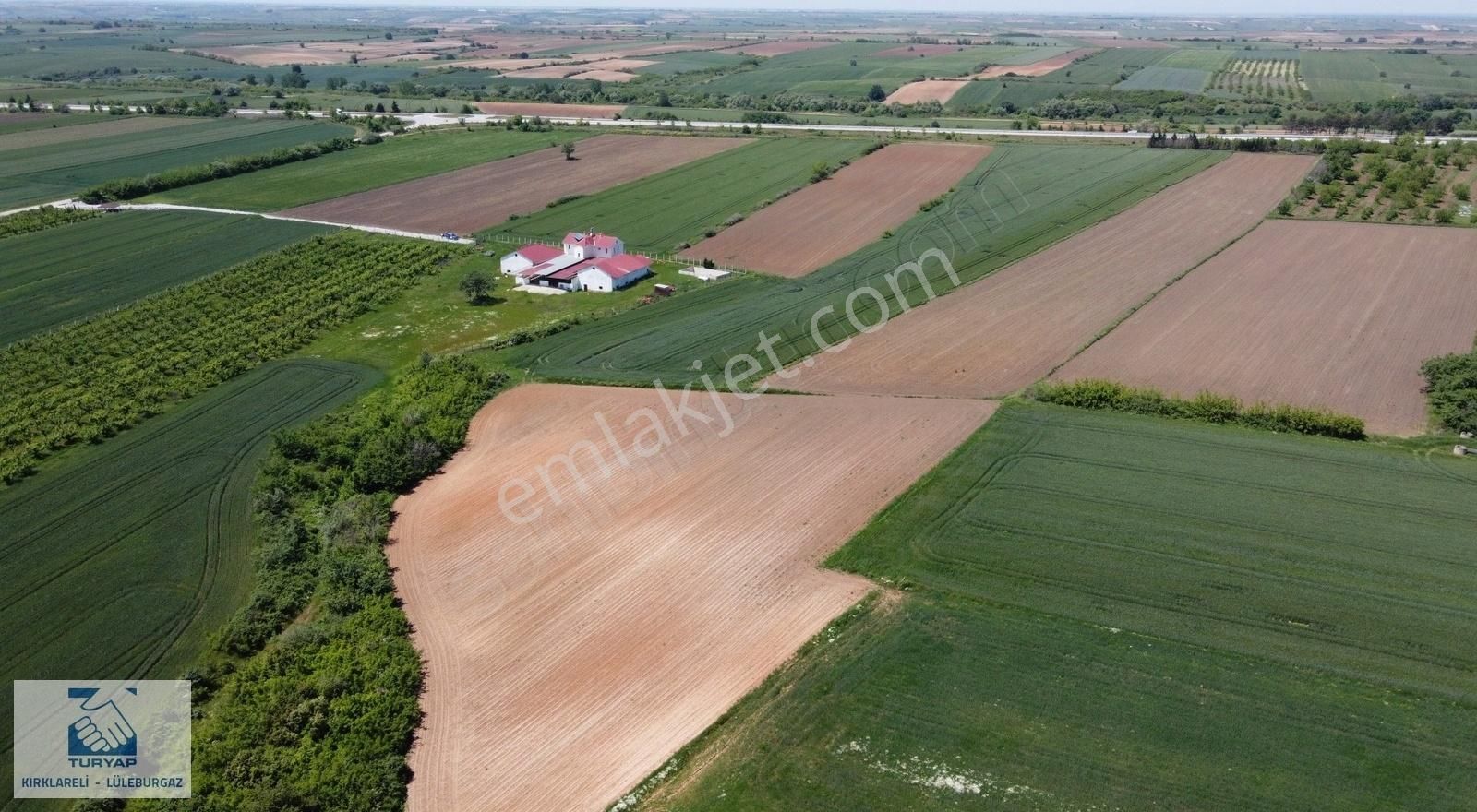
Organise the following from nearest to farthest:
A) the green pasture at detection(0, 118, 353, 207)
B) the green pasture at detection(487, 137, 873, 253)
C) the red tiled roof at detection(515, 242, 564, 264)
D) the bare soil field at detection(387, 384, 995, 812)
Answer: the bare soil field at detection(387, 384, 995, 812), the red tiled roof at detection(515, 242, 564, 264), the green pasture at detection(487, 137, 873, 253), the green pasture at detection(0, 118, 353, 207)

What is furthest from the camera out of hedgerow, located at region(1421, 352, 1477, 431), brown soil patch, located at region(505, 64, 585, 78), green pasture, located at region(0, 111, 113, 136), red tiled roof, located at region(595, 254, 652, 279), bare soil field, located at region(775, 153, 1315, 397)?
brown soil patch, located at region(505, 64, 585, 78)

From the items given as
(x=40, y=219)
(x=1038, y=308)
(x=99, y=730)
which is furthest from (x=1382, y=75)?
(x=99, y=730)

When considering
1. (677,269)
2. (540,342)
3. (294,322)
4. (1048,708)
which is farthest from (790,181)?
(1048,708)

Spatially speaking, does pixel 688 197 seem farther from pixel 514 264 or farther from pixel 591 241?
pixel 514 264

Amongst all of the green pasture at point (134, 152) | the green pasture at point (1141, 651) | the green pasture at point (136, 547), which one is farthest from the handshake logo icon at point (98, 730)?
the green pasture at point (134, 152)

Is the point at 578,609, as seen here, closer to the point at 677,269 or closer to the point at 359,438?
the point at 359,438

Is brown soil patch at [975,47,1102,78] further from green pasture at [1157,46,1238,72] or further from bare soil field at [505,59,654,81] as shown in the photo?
bare soil field at [505,59,654,81]

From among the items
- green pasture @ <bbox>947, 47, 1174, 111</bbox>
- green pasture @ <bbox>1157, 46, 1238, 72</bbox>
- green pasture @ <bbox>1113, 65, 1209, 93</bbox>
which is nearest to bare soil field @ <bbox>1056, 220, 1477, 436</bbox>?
green pasture @ <bbox>947, 47, 1174, 111</bbox>
